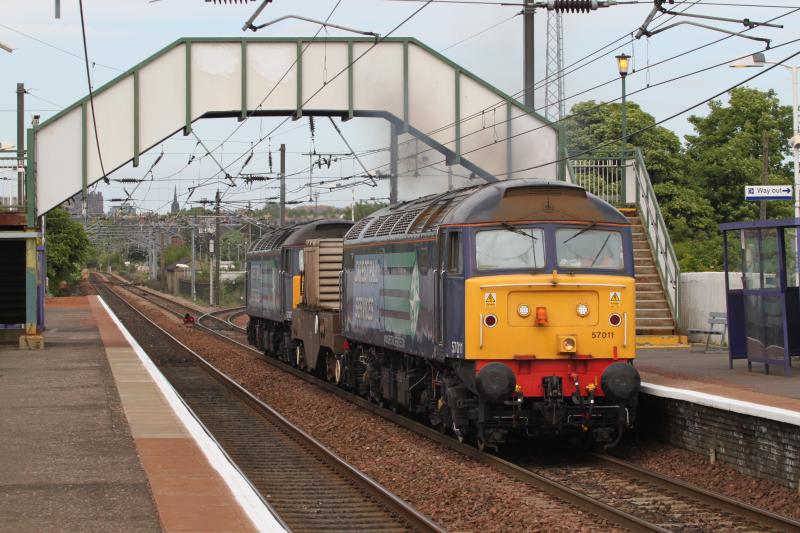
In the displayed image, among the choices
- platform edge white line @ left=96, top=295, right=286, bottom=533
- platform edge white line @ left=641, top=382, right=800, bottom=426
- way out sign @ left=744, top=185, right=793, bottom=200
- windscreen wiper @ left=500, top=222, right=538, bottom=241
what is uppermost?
way out sign @ left=744, top=185, right=793, bottom=200

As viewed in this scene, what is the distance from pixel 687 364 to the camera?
60.9ft

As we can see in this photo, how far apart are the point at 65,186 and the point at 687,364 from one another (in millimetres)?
16240

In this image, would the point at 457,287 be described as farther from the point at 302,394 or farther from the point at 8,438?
the point at 302,394

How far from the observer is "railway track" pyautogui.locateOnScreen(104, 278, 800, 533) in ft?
33.3

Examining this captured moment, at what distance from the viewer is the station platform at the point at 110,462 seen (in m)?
9.05

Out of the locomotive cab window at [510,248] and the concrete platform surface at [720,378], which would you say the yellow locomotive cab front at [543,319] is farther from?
the concrete platform surface at [720,378]

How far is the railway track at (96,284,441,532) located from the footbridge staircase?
8774 millimetres

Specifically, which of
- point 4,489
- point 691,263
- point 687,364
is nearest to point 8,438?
point 4,489

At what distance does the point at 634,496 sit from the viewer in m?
11.7

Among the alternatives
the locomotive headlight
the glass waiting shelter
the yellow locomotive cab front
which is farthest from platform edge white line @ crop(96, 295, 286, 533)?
the glass waiting shelter

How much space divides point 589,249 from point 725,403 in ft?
8.52

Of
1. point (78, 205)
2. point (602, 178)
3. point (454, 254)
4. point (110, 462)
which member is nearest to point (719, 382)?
point (454, 254)

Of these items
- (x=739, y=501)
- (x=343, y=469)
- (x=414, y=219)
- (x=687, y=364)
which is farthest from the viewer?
(x=687, y=364)

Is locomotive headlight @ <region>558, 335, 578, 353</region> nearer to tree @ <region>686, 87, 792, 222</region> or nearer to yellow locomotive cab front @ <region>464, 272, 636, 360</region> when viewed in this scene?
yellow locomotive cab front @ <region>464, 272, 636, 360</region>
